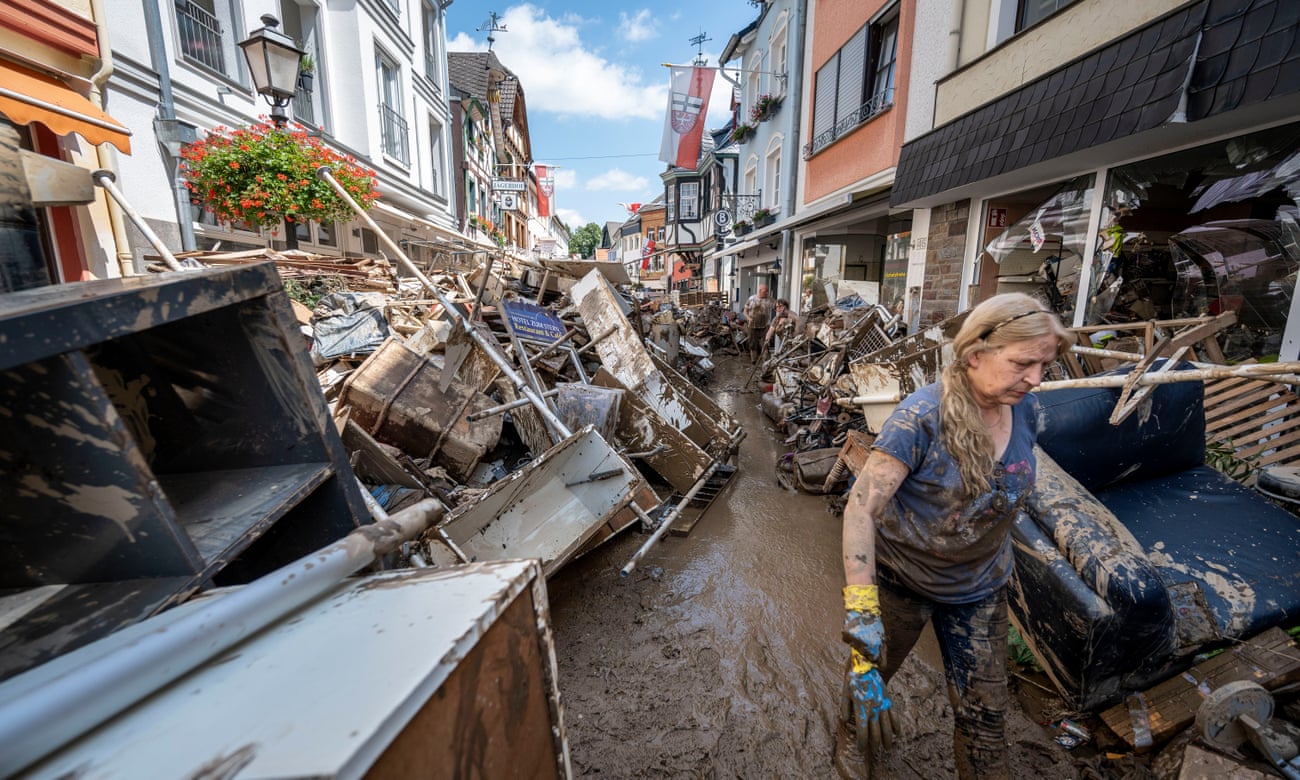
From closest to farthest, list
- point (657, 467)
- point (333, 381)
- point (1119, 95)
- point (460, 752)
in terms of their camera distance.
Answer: point (460, 752) < point (1119, 95) < point (333, 381) < point (657, 467)

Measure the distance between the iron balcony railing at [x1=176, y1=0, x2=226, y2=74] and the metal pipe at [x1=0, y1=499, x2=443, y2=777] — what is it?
27.4ft

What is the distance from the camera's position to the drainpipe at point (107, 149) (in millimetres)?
4741

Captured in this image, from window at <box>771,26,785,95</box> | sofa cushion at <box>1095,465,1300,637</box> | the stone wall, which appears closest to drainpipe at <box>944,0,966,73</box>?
the stone wall

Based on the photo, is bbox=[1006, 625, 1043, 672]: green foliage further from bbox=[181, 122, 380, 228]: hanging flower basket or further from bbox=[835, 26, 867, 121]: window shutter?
bbox=[835, 26, 867, 121]: window shutter

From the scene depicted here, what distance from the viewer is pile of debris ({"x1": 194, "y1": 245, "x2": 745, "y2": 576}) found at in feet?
10.1

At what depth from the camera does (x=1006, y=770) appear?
1.79 meters

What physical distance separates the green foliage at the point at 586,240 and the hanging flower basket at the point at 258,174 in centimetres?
5331

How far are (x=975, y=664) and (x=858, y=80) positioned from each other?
9.05 meters

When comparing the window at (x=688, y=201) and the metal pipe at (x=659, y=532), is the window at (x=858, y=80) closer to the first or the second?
the metal pipe at (x=659, y=532)

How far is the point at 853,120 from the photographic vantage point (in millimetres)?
8297

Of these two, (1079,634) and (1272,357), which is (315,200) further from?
(1272,357)

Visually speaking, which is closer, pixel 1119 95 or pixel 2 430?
pixel 2 430

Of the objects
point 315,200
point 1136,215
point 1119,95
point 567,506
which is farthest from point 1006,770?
point 315,200

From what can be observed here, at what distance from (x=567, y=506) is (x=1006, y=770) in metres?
2.47
